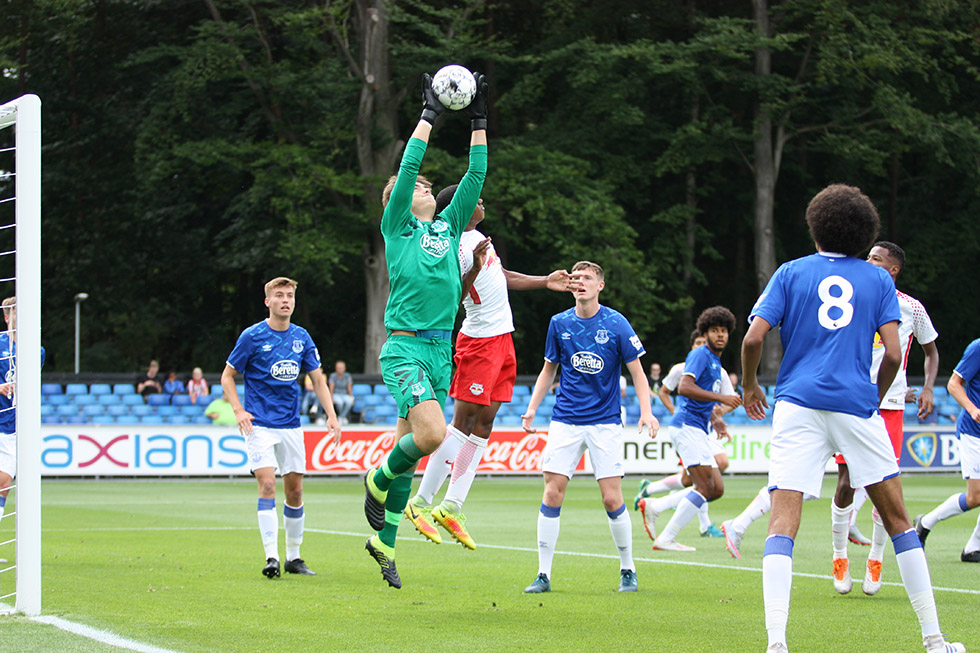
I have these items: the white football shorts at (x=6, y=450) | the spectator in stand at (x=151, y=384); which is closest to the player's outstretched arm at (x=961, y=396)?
the white football shorts at (x=6, y=450)

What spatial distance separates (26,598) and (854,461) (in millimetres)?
4577

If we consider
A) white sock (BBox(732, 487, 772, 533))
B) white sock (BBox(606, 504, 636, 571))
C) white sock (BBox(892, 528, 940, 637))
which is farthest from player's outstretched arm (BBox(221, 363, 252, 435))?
white sock (BBox(892, 528, 940, 637))

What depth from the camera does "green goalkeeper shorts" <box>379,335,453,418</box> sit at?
7.29 m

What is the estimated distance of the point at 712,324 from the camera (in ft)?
38.7

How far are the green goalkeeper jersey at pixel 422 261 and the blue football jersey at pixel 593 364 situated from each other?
1.64 m

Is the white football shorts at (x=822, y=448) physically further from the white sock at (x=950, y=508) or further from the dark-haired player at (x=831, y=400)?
the white sock at (x=950, y=508)

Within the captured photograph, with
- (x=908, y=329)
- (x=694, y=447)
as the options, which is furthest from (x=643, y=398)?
(x=694, y=447)

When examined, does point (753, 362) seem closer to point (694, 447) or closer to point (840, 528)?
point (840, 528)

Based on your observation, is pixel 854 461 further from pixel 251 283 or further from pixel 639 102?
pixel 251 283

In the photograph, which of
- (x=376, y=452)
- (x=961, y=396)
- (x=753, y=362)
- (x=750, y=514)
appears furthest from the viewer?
(x=376, y=452)

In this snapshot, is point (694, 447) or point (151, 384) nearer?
point (694, 447)

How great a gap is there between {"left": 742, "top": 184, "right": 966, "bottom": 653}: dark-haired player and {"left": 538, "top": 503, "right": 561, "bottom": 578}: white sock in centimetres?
324

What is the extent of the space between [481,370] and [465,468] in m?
0.71

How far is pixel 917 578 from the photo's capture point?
5633 mm
